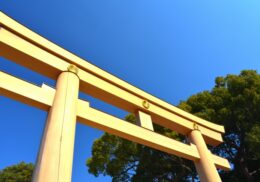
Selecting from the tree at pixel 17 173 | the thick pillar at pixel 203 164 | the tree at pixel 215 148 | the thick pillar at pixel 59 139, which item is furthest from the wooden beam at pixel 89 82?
the tree at pixel 17 173

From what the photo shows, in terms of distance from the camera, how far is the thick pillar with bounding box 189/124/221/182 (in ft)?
10.4

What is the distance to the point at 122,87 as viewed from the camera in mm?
3504

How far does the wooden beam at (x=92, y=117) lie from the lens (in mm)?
2271

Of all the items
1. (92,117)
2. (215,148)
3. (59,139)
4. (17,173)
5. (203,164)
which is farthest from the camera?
(17,173)

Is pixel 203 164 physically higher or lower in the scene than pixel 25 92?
lower

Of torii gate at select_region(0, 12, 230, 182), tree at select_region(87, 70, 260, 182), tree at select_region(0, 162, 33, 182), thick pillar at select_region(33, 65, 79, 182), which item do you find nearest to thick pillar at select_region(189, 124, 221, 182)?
torii gate at select_region(0, 12, 230, 182)

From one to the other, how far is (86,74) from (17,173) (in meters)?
17.7

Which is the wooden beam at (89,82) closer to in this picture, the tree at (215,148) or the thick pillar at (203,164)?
the thick pillar at (203,164)

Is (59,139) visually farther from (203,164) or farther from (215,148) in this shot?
(215,148)

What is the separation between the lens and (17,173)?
56.4 ft

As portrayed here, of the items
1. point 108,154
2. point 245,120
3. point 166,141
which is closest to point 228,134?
point 245,120

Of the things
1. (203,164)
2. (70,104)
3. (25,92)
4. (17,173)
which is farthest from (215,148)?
(17,173)

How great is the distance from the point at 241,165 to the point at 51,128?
8.29 meters

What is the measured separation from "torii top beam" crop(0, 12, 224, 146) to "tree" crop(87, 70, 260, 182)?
13.8 feet
